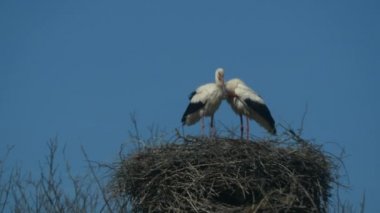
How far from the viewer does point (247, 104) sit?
10.8 meters

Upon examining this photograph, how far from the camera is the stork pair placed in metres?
10.8

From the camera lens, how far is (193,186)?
850 centimetres

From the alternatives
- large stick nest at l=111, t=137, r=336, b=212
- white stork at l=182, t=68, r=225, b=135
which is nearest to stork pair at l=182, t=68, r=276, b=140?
white stork at l=182, t=68, r=225, b=135

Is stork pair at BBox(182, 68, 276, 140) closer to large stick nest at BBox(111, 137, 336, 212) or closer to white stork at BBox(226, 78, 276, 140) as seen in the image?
white stork at BBox(226, 78, 276, 140)

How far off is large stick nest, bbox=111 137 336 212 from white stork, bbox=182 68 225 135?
173 cm

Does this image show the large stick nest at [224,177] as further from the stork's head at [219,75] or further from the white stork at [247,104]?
the stork's head at [219,75]

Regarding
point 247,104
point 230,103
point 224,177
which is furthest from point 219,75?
point 224,177

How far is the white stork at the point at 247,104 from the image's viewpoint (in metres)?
10.8

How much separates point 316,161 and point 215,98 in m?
2.16

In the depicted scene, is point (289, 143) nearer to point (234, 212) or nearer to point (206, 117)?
point (234, 212)

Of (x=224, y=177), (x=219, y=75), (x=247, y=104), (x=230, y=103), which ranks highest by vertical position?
(x=219, y=75)

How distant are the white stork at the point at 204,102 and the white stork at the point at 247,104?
16cm

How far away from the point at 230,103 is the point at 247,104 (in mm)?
348

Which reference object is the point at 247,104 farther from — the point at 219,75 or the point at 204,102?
the point at 219,75
